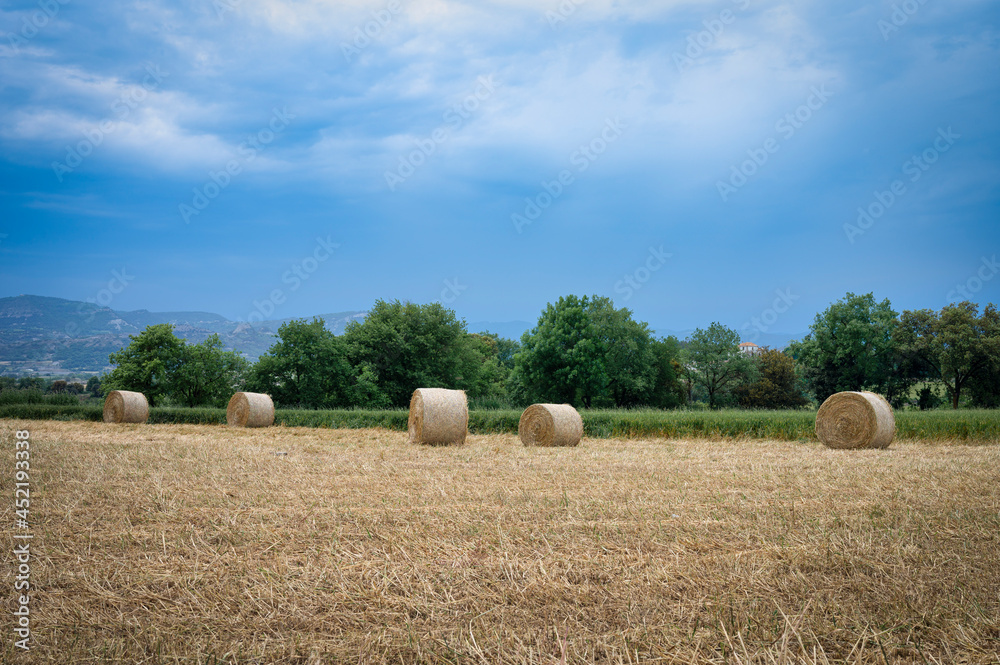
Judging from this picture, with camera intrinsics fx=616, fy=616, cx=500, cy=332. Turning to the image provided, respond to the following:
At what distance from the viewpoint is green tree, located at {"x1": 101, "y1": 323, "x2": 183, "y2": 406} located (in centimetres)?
3559

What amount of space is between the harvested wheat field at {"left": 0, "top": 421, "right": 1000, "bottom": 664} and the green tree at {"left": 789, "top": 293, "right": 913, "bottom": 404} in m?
42.5

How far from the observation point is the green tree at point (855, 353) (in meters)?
45.9

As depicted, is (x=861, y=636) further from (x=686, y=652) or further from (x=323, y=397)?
(x=323, y=397)

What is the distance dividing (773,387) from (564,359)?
24.4 meters

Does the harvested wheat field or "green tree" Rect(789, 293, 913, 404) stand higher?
"green tree" Rect(789, 293, 913, 404)

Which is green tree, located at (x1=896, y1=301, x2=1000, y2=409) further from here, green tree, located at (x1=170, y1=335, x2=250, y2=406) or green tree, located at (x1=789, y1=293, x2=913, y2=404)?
green tree, located at (x1=170, y1=335, x2=250, y2=406)

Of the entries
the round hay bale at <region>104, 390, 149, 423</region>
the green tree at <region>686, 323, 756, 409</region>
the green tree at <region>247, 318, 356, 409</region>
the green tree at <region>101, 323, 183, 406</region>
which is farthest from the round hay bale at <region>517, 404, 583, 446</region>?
the green tree at <region>686, 323, 756, 409</region>

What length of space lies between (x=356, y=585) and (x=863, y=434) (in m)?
14.1

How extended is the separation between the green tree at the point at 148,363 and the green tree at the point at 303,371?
529 cm

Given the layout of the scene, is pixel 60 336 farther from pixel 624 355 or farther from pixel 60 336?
pixel 624 355

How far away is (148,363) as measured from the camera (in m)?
35.4

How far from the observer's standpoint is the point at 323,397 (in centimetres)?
3528

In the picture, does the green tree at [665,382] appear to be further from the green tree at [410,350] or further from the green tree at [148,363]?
the green tree at [148,363]

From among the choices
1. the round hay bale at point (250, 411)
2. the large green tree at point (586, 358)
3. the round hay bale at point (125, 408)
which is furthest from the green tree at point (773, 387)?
the round hay bale at point (125, 408)
